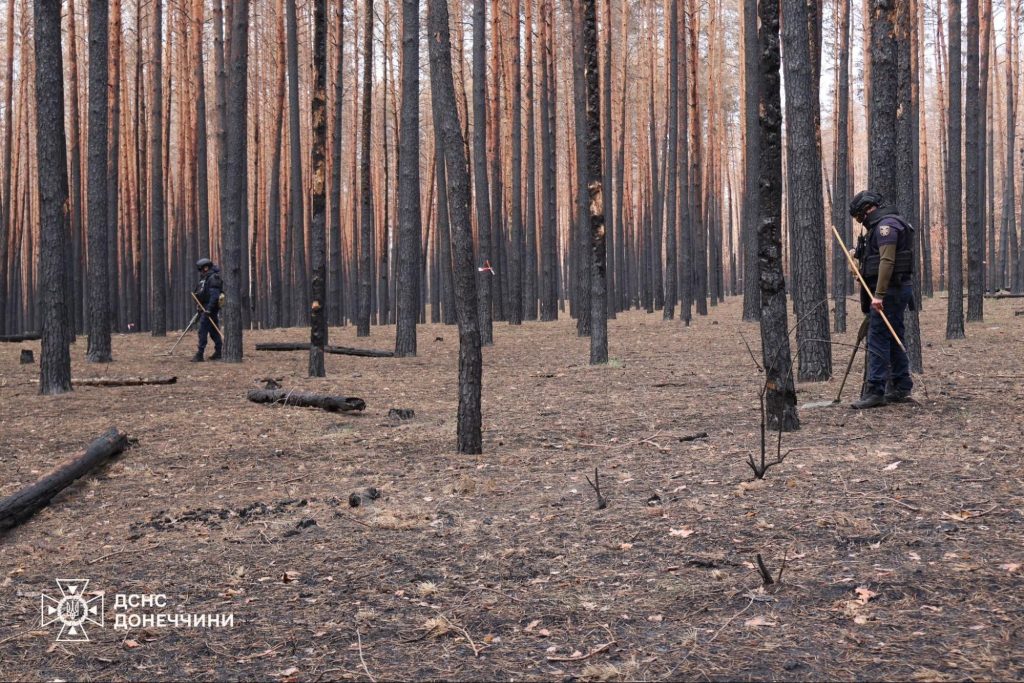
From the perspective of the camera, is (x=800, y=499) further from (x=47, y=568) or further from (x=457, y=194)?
(x=47, y=568)

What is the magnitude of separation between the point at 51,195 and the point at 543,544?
818cm

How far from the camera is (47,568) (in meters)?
4.40

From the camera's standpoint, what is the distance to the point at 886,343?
744cm

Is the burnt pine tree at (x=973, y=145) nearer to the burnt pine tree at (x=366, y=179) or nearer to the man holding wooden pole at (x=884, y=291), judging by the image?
the man holding wooden pole at (x=884, y=291)

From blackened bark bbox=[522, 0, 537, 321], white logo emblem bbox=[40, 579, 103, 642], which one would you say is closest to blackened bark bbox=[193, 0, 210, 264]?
blackened bark bbox=[522, 0, 537, 321]

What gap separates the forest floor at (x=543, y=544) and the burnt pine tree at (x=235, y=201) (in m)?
5.48

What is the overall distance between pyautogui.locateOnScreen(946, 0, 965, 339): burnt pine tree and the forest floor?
583cm

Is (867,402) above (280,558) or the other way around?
above

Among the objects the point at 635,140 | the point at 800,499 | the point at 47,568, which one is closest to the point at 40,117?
the point at 47,568

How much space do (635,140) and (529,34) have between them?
13.9 meters

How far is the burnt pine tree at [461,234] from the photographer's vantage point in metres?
6.28

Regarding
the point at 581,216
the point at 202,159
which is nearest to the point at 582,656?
the point at 581,216

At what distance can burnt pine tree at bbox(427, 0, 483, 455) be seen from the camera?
6.28 meters

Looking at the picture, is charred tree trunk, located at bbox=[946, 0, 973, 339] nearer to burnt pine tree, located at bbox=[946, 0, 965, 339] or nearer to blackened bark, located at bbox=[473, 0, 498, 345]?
burnt pine tree, located at bbox=[946, 0, 965, 339]
